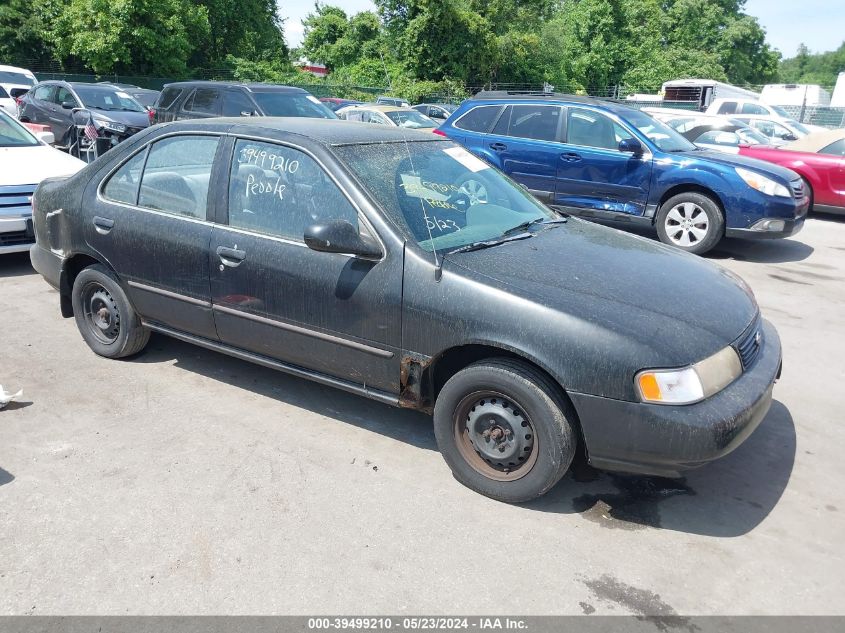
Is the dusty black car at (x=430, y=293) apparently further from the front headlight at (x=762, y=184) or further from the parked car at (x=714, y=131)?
the parked car at (x=714, y=131)

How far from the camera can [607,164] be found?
8.61m

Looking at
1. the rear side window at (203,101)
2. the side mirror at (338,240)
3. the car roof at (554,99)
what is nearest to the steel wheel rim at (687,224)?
the car roof at (554,99)

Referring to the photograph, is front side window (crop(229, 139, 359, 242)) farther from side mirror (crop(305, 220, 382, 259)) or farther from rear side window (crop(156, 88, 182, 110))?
rear side window (crop(156, 88, 182, 110))

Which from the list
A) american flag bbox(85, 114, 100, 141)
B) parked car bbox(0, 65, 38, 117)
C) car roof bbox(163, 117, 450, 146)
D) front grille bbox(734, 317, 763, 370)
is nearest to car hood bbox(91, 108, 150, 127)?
american flag bbox(85, 114, 100, 141)

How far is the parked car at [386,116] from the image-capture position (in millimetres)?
17094

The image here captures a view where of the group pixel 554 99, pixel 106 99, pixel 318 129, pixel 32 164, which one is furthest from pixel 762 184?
pixel 106 99

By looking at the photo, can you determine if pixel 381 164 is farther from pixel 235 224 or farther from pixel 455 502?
pixel 455 502

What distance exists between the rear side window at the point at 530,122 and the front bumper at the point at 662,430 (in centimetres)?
651

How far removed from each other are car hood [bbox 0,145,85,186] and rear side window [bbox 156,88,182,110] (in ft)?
15.1

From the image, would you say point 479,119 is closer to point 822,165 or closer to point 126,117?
point 822,165

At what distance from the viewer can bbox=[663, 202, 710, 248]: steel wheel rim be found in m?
8.35

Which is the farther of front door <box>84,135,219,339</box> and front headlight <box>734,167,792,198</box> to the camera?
front headlight <box>734,167,792,198</box>

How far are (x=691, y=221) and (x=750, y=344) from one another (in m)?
5.33
